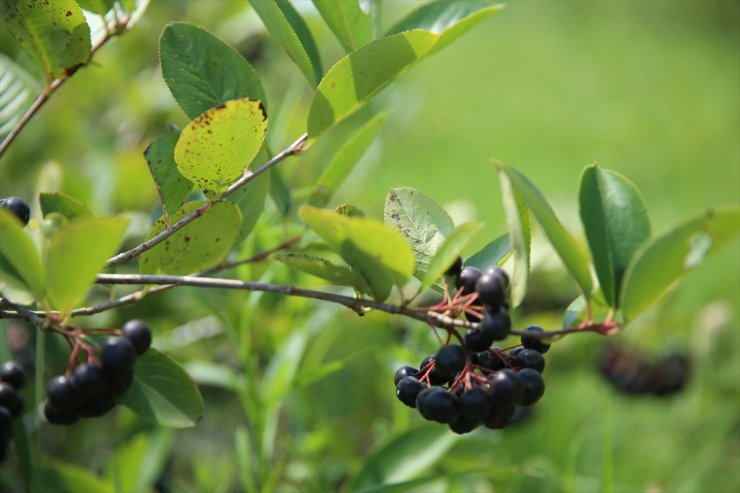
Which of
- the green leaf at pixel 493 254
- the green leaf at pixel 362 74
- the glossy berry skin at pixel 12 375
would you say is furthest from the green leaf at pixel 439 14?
the glossy berry skin at pixel 12 375

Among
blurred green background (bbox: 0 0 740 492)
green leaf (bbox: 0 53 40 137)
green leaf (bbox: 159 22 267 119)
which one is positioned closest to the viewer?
green leaf (bbox: 159 22 267 119)

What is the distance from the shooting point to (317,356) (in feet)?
6.63

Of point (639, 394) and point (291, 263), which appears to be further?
point (639, 394)

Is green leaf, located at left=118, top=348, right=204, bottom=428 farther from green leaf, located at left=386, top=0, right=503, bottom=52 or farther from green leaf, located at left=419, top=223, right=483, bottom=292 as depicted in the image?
green leaf, located at left=386, top=0, right=503, bottom=52

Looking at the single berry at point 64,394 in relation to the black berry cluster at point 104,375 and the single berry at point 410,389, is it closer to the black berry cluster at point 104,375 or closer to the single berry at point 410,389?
the black berry cluster at point 104,375

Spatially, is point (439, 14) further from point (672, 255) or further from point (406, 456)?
point (406, 456)

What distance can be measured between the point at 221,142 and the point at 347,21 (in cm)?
22

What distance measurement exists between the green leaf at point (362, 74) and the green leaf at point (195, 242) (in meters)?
0.12

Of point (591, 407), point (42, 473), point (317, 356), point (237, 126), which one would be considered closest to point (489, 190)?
point (591, 407)

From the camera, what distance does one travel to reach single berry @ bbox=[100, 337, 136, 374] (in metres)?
0.81

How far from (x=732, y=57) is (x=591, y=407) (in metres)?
4.82

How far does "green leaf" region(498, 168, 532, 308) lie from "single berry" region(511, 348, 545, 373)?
0.07 m

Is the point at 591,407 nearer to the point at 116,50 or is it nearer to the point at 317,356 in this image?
the point at 317,356

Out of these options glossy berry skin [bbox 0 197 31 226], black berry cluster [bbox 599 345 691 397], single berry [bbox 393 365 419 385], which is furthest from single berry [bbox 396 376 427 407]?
black berry cluster [bbox 599 345 691 397]
